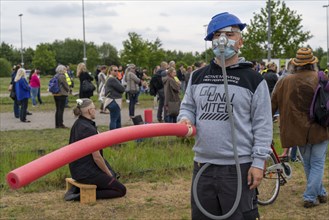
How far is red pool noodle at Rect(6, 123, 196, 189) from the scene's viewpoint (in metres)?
2.37

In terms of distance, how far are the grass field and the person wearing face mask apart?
2.60 metres

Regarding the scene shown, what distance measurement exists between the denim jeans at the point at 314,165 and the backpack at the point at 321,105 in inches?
13.3

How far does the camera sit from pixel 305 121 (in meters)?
5.95

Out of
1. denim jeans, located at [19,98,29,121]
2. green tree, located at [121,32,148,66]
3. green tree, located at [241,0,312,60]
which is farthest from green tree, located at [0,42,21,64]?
denim jeans, located at [19,98,29,121]

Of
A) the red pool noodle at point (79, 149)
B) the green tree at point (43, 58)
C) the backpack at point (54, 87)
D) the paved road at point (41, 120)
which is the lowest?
the paved road at point (41, 120)

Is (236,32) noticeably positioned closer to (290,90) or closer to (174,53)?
(290,90)

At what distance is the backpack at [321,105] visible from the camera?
18.9ft

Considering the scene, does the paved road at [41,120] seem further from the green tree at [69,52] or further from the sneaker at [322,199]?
the green tree at [69,52]

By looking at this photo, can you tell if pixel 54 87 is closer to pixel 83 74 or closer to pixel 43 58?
pixel 83 74

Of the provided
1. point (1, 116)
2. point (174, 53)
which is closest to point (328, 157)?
point (1, 116)

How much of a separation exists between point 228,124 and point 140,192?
3970mm

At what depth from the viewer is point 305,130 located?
5.91 metres

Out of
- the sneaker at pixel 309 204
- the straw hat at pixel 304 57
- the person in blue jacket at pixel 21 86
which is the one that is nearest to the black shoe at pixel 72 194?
the sneaker at pixel 309 204

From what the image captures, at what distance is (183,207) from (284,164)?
5.44 feet
